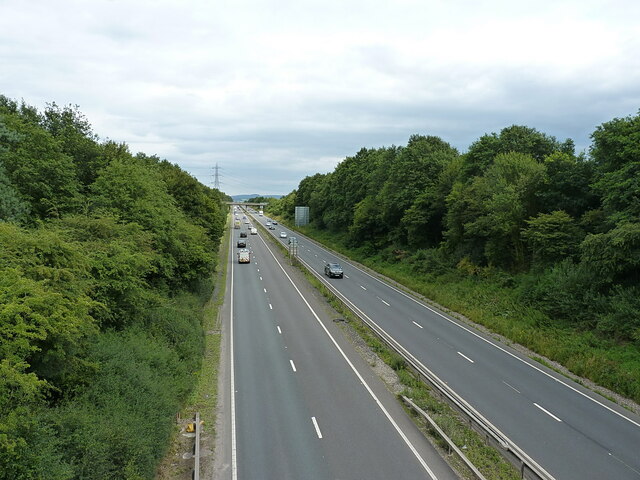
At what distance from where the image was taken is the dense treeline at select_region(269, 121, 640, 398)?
22344 millimetres

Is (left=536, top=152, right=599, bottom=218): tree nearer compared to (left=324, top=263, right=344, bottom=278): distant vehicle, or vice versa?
(left=536, top=152, right=599, bottom=218): tree

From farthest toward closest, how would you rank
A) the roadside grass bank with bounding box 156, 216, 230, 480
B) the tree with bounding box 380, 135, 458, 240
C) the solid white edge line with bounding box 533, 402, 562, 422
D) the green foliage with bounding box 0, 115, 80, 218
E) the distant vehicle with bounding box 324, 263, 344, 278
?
the tree with bounding box 380, 135, 458, 240 → the distant vehicle with bounding box 324, 263, 344, 278 → the green foliage with bounding box 0, 115, 80, 218 → the solid white edge line with bounding box 533, 402, 562, 422 → the roadside grass bank with bounding box 156, 216, 230, 480

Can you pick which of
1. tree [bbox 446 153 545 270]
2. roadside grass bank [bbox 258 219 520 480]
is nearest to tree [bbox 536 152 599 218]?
tree [bbox 446 153 545 270]

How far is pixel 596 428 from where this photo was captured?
1410 cm

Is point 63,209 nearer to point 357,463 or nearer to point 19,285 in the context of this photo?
point 19,285

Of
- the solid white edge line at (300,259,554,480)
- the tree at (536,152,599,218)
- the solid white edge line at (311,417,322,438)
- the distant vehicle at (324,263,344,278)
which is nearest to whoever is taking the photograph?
the solid white edge line at (300,259,554,480)

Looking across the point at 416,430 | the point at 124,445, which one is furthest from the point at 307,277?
the point at 124,445

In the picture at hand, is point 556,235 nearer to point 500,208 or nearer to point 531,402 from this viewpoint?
point 500,208

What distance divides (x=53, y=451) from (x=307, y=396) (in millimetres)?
9314

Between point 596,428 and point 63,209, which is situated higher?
point 63,209

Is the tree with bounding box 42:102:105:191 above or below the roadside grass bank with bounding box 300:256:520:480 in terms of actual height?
above

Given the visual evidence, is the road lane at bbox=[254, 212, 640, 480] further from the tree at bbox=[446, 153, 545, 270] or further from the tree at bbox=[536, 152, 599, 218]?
the tree at bbox=[536, 152, 599, 218]

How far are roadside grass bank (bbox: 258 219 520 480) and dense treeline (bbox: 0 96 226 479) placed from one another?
832 cm

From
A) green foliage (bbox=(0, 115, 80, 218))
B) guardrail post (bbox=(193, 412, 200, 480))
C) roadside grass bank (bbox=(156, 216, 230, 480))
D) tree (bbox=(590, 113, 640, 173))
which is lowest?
roadside grass bank (bbox=(156, 216, 230, 480))
